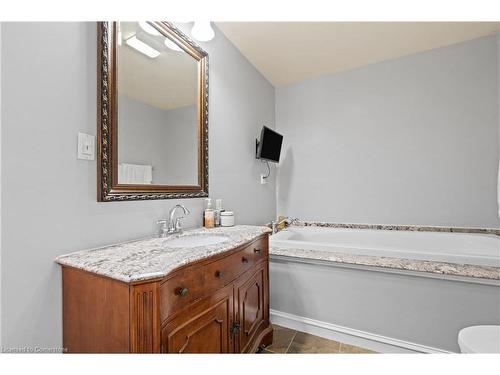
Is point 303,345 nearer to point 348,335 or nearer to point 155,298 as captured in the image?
point 348,335

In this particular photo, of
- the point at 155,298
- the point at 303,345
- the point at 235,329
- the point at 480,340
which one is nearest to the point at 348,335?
the point at 303,345

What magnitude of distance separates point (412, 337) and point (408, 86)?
234cm

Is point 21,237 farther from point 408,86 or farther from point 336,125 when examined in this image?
point 408,86

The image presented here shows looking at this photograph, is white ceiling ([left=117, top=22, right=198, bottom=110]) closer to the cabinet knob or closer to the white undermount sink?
the white undermount sink

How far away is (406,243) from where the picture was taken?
238 centimetres

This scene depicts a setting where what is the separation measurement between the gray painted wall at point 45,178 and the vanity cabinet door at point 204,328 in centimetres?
51

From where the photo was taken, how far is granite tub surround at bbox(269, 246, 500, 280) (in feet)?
4.64

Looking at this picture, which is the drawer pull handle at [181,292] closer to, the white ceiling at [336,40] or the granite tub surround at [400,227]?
the white ceiling at [336,40]

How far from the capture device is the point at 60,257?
92 centimetres

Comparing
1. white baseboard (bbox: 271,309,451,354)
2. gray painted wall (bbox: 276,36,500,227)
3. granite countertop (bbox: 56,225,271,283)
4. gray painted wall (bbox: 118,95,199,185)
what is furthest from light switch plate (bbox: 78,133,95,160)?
gray painted wall (bbox: 276,36,500,227)

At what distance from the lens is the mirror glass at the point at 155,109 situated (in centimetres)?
119

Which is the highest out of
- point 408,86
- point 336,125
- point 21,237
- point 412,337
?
point 408,86

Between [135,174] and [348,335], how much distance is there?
184 cm

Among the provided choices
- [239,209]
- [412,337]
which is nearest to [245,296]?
[239,209]
